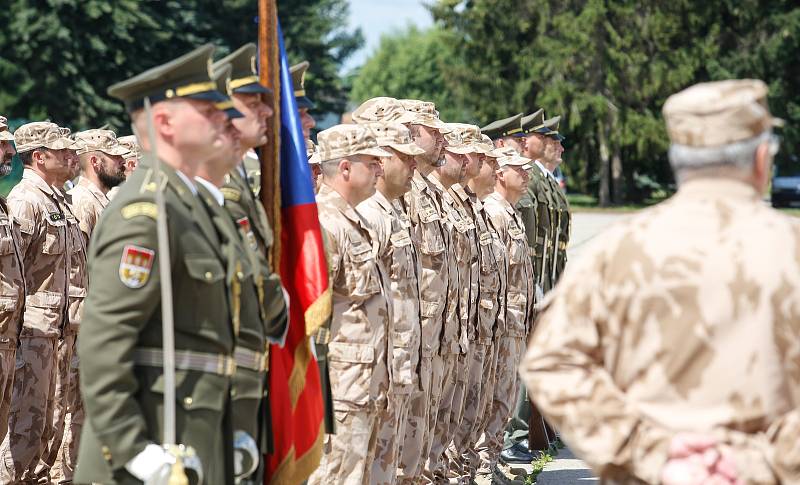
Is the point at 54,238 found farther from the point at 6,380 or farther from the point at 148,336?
the point at 148,336

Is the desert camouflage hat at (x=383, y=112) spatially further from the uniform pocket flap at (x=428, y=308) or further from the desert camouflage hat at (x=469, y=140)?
the uniform pocket flap at (x=428, y=308)

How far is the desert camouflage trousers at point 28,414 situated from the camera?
8.69m

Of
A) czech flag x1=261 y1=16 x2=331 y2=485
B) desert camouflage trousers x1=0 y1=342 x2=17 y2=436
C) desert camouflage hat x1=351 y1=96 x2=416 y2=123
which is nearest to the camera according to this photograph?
czech flag x1=261 y1=16 x2=331 y2=485

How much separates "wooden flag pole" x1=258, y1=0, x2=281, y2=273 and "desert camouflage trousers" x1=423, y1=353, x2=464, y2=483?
3541 mm

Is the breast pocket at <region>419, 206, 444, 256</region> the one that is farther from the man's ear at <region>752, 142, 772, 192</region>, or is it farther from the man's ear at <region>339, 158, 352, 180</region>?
the man's ear at <region>752, 142, 772, 192</region>

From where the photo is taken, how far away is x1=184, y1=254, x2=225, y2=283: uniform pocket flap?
13.5ft

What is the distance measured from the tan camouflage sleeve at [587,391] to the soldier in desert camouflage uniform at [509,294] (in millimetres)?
6105

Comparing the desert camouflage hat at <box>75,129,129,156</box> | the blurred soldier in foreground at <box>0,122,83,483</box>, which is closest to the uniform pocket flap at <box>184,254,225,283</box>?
the blurred soldier in foreground at <box>0,122,83,483</box>

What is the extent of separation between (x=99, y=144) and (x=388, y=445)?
4539mm

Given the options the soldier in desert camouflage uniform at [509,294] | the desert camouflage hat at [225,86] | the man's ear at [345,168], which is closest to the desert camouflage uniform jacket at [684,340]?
the desert camouflage hat at [225,86]

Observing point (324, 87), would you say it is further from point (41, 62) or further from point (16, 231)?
point (16, 231)

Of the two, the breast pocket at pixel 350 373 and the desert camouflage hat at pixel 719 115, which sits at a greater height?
the desert camouflage hat at pixel 719 115

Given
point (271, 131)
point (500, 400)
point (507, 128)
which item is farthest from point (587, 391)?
point (507, 128)

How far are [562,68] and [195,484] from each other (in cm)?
4508
